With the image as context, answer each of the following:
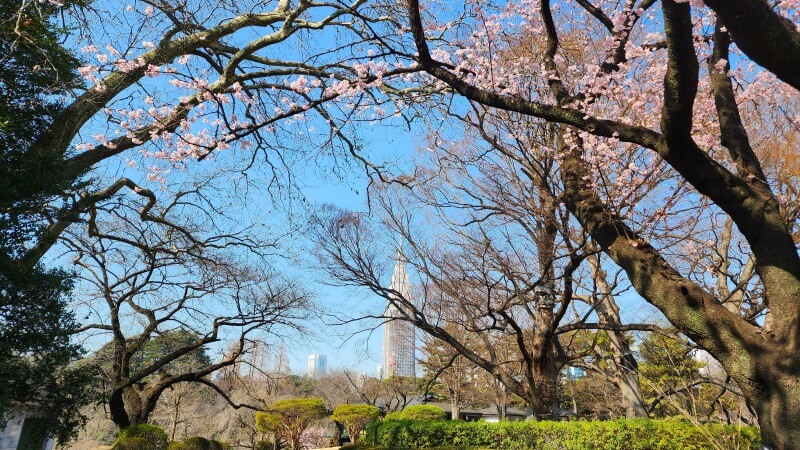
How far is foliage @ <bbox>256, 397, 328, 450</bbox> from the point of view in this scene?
13625mm

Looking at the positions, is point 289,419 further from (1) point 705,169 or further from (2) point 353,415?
(1) point 705,169

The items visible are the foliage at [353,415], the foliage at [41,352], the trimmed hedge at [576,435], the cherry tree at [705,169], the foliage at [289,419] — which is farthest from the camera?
the foliage at [353,415]

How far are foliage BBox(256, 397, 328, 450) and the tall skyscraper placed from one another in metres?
3.31

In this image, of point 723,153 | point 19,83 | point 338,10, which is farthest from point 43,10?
point 723,153

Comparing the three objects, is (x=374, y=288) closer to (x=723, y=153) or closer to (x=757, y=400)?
(x=723, y=153)

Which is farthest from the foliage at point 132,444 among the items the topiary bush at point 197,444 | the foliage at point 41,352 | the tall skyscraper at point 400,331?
the tall skyscraper at point 400,331

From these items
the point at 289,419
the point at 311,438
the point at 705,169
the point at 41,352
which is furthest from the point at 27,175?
the point at 311,438

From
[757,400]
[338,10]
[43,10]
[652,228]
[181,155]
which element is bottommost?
[757,400]

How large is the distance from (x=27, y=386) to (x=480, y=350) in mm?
10584

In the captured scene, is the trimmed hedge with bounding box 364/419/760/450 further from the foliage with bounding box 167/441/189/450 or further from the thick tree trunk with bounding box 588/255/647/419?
the foliage with bounding box 167/441/189/450

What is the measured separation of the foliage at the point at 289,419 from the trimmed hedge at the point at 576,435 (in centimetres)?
521

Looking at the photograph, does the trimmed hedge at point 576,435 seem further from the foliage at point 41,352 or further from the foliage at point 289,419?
the foliage at point 41,352

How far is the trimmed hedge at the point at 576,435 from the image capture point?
22.4ft

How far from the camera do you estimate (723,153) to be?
17.0ft
